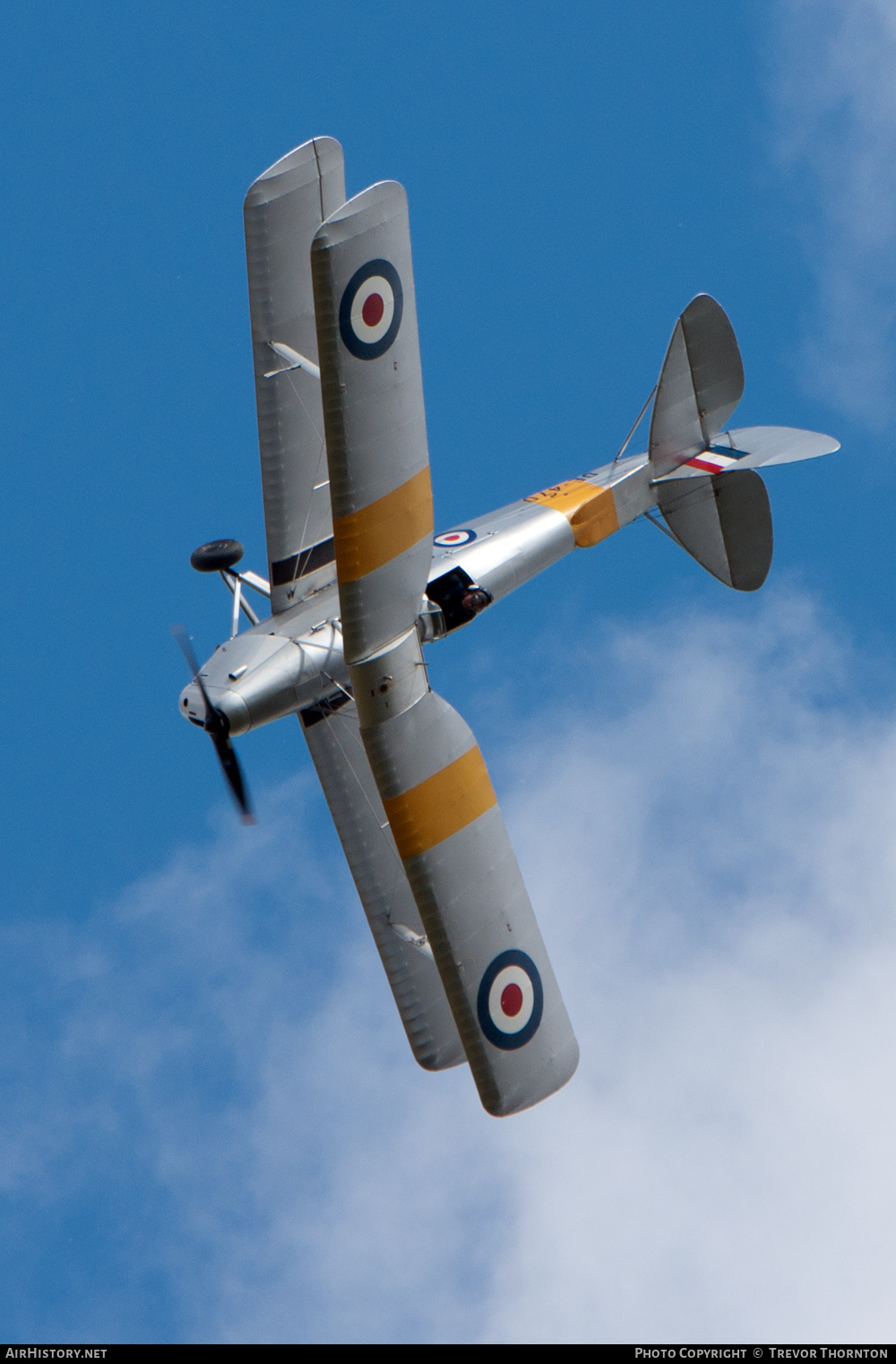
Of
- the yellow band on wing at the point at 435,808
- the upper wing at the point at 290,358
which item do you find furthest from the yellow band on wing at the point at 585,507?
the yellow band on wing at the point at 435,808

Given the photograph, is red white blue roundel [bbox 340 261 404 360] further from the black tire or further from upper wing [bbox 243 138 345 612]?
the black tire

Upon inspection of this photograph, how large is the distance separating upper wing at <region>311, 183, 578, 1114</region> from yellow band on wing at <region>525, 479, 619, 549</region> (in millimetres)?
4005

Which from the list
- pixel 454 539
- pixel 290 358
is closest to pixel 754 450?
pixel 454 539

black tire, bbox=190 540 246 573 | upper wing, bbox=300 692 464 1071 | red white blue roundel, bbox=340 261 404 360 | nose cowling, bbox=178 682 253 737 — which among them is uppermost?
red white blue roundel, bbox=340 261 404 360

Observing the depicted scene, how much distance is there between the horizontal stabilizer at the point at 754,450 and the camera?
929 inches

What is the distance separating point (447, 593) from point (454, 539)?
1.23 m

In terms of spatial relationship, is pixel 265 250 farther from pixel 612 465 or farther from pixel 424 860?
pixel 424 860

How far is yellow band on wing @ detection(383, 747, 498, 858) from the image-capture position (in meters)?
19.8

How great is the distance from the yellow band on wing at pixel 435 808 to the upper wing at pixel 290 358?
3.14 meters

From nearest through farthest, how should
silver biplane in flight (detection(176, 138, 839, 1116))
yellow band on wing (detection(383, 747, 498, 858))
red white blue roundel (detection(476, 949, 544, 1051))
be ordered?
silver biplane in flight (detection(176, 138, 839, 1116)), yellow band on wing (detection(383, 747, 498, 858)), red white blue roundel (detection(476, 949, 544, 1051))

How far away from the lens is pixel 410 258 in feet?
61.3

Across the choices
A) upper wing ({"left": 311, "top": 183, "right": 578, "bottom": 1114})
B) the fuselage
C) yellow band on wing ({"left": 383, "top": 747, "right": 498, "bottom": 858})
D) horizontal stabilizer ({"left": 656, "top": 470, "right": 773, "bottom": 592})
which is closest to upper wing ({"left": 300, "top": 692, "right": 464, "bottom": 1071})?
the fuselage

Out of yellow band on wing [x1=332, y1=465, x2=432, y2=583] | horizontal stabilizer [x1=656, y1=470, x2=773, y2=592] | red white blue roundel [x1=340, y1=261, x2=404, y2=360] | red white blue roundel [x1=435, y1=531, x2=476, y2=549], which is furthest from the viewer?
horizontal stabilizer [x1=656, y1=470, x2=773, y2=592]

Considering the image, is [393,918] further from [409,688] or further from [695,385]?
[695,385]
